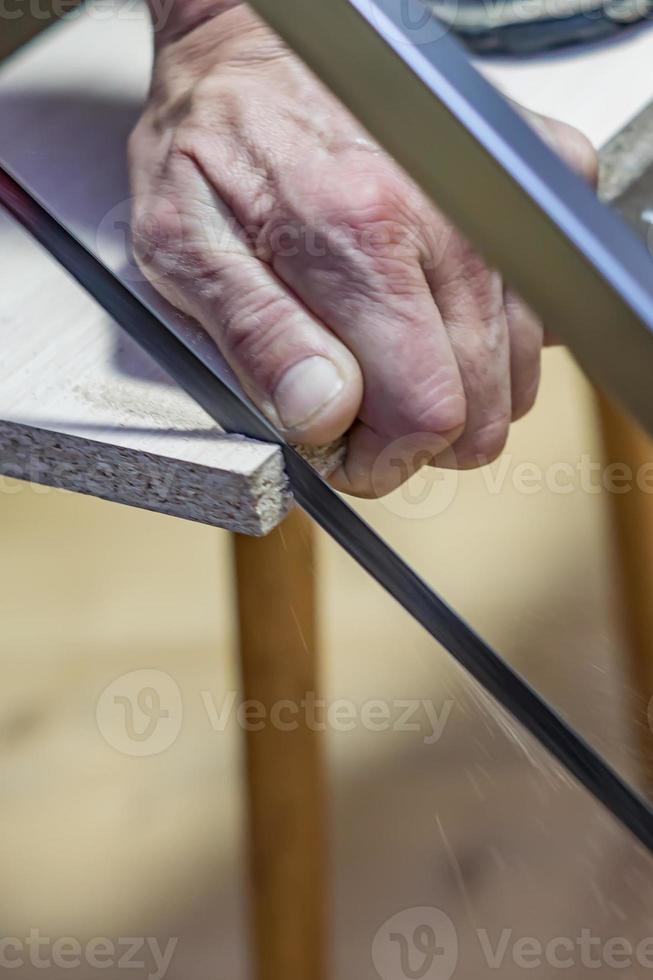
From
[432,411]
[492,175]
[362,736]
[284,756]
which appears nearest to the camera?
[492,175]

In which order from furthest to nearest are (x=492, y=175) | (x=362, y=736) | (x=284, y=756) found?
(x=362, y=736), (x=284, y=756), (x=492, y=175)

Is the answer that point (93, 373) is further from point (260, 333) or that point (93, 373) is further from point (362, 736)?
point (362, 736)

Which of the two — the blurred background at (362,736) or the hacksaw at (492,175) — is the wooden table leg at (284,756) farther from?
the hacksaw at (492,175)

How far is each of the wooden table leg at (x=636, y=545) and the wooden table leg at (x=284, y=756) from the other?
3.7 inches

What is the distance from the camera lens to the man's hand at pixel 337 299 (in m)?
0.26

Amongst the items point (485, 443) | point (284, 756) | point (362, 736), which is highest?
point (485, 443)

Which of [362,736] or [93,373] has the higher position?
[93,373]

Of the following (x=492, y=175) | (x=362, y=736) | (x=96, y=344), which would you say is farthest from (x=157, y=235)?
(x=362, y=736)

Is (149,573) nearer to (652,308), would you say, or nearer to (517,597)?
(517,597)

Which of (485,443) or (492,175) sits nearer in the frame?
(492,175)

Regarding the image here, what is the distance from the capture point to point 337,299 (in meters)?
0.26

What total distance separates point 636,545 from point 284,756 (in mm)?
163

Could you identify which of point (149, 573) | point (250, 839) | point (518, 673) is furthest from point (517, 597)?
point (149, 573)

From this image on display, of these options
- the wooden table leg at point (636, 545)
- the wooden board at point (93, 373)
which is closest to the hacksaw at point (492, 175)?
the wooden table leg at point (636, 545)
